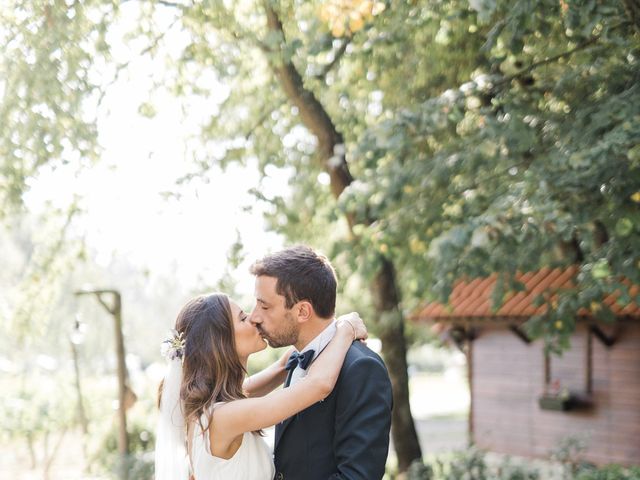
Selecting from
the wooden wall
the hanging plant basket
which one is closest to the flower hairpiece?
the wooden wall

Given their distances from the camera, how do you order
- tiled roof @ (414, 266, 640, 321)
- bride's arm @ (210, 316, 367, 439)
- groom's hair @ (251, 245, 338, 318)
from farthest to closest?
1. tiled roof @ (414, 266, 640, 321)
2. groom's hair @ (251, 245, 338, 318)
3. bride's arm @ (210, 316, 367, 439)

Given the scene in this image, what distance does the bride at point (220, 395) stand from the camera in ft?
10.9

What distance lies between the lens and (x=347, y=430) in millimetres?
3172

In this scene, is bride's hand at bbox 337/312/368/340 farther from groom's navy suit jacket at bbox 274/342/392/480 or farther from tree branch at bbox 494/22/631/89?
tree branch at bbox 494/22/631/89

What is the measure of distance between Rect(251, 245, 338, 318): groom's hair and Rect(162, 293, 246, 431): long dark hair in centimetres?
32

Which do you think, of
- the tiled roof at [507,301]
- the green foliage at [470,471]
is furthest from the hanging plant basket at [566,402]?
the green foliage at [470,471]

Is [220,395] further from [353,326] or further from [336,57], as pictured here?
[336,57]

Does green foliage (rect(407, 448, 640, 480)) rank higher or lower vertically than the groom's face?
lower

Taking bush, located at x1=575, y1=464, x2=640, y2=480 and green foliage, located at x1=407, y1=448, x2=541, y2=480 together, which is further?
green foliage, located at x1=407, y1=448, x2=541, y2=480

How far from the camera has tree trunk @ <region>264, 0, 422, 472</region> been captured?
9.91m

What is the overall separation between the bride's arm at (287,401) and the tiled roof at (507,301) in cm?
918

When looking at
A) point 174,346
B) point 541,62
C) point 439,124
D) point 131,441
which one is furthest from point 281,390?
point 131,441

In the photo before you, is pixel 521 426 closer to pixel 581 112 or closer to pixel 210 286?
pixel 210 286

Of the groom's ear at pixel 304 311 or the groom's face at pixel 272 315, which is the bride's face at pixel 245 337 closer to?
the groom's face at pixel 272 315
